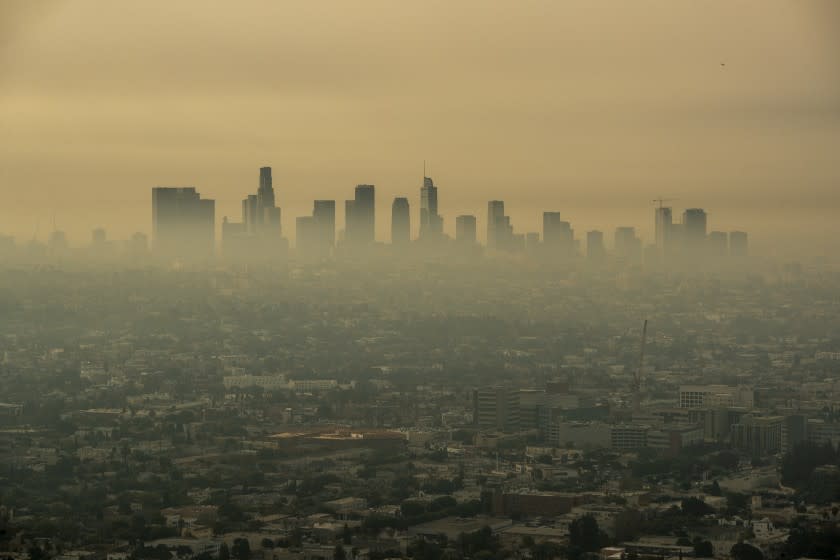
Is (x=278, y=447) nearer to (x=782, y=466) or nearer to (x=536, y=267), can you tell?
(x=782, y=466)

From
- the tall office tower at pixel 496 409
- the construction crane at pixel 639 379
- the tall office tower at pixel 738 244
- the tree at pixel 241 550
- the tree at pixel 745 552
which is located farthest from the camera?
the tall office tower at pixel 738 244

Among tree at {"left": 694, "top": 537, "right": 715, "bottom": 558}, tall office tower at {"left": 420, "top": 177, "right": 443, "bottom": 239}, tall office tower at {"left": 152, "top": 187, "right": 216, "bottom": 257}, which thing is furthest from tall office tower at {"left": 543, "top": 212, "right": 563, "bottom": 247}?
tree at {"left": 694, "top": 537, "right": 715, "bottom": 558}

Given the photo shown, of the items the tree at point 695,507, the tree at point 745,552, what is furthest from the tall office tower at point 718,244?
the tree at point 745,552

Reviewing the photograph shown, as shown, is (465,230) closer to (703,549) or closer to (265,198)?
(265,198)

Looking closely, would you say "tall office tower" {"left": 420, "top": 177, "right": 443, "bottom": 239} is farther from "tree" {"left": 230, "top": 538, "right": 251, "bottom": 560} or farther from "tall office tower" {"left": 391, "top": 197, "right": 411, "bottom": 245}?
"tree" {"left": 230, "top": 538, "right": 251, "bottom": 560}

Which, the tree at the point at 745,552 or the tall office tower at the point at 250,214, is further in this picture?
the tall office tower at the point at 250,214

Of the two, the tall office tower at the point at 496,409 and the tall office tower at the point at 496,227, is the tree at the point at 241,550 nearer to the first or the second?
the tall office tower at the point at 496,409

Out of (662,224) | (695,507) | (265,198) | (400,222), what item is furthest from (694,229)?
(695,507)
